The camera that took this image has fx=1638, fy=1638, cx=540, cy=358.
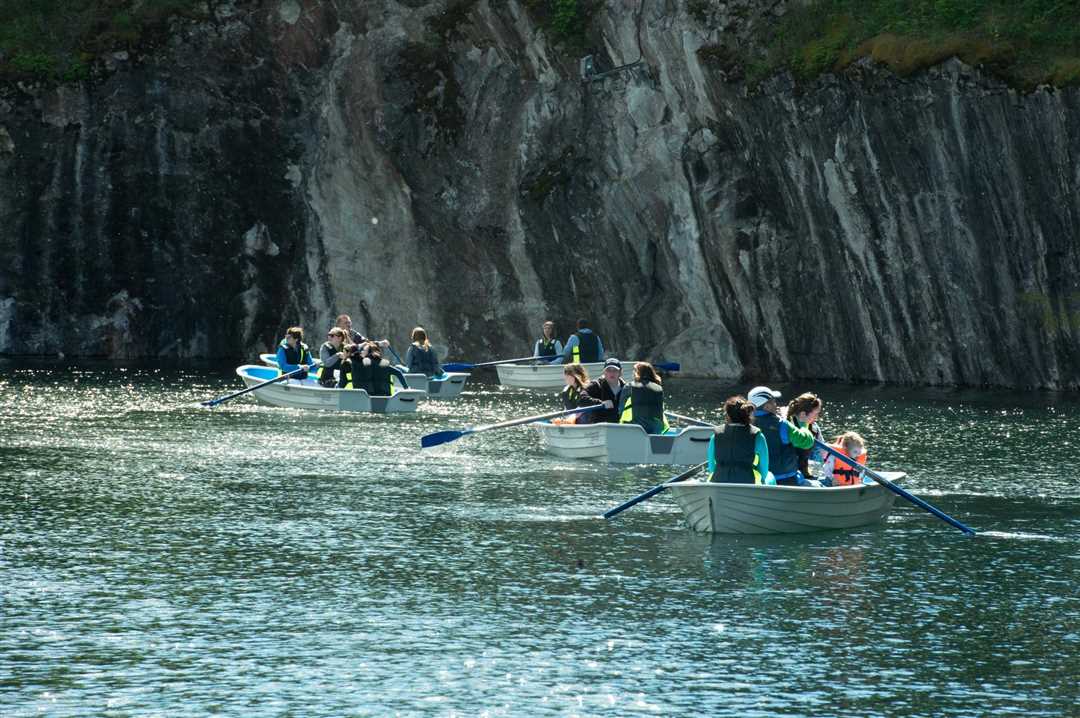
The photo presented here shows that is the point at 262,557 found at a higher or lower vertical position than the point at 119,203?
lower

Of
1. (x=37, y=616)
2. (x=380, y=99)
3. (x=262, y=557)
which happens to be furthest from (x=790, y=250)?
(x=37, y=616)

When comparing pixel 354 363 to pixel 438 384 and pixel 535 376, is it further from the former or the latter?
pixel 535 376

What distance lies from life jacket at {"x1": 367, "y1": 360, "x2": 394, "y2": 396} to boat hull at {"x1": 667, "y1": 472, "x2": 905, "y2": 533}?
1944cm

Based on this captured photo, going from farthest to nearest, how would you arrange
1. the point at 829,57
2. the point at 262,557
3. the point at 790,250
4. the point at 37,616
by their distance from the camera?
the point at 790,250 < the point at 829,57 < the point at 262,557 < the point at 37,616

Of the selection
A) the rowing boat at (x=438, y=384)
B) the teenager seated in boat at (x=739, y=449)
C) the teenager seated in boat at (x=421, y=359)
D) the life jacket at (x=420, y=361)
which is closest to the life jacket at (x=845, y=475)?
the teenager seated in boat at (x=739, y=449)

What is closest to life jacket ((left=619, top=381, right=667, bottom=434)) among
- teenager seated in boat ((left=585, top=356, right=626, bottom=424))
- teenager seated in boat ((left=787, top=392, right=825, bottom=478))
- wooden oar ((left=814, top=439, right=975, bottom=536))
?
teenager seated in boat ((left=585, top=356, right=626, bottom=424))

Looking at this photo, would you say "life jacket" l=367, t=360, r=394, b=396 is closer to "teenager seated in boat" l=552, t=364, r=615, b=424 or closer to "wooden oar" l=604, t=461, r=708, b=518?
"teenager seated in boat" l=552, t=364, r=615, b=424

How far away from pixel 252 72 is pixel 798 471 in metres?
52.8

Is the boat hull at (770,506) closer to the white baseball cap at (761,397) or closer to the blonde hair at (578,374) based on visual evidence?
the white baseball cap at (761,397)

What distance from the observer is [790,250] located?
5653 cm

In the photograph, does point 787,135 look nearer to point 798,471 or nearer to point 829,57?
point 829,57

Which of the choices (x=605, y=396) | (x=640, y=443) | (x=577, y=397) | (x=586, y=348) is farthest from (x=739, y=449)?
(x=586, y=348)

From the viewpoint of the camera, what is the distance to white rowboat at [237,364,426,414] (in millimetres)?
40562

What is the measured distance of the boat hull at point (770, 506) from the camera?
21.1 meters
